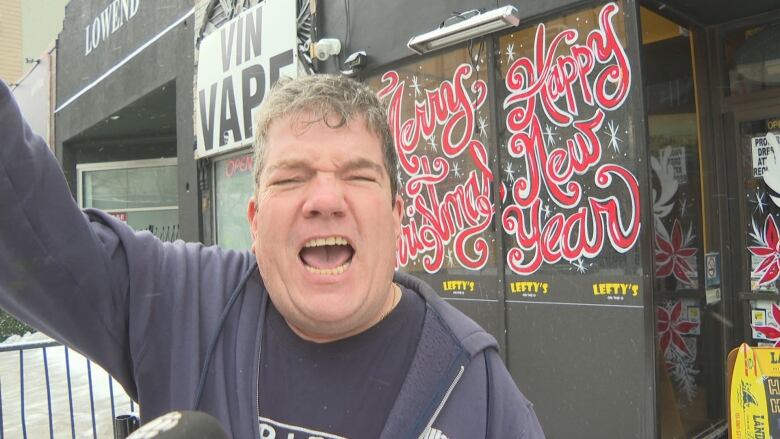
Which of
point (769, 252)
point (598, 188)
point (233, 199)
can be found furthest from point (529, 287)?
point (233, 199)

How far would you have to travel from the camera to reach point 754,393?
3.97m

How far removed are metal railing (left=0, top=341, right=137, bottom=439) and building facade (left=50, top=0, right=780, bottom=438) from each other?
305 cm

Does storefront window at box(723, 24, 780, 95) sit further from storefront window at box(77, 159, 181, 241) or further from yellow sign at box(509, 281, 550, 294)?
storefront window at box(77, 159, 181, 241)

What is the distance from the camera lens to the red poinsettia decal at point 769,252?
452cm

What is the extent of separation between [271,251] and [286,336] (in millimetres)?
231

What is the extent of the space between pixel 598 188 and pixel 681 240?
99cm

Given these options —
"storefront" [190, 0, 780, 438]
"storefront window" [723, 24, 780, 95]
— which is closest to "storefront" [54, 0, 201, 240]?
"storefront" [190, 0, 780, 438]

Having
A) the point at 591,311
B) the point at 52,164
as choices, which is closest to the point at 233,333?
the point at 52,164

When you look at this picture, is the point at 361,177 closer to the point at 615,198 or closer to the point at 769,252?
the point at 615,198

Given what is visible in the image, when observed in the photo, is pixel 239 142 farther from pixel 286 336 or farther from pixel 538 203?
pixel 286 336

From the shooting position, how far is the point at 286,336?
61.3 inches

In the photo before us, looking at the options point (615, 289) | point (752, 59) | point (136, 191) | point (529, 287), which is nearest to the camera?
point (615, 289)

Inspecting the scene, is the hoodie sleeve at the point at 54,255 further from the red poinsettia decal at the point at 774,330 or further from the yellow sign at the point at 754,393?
the red poinsettia decal at the point at 774,330

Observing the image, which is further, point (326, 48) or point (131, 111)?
point (131, 111)
